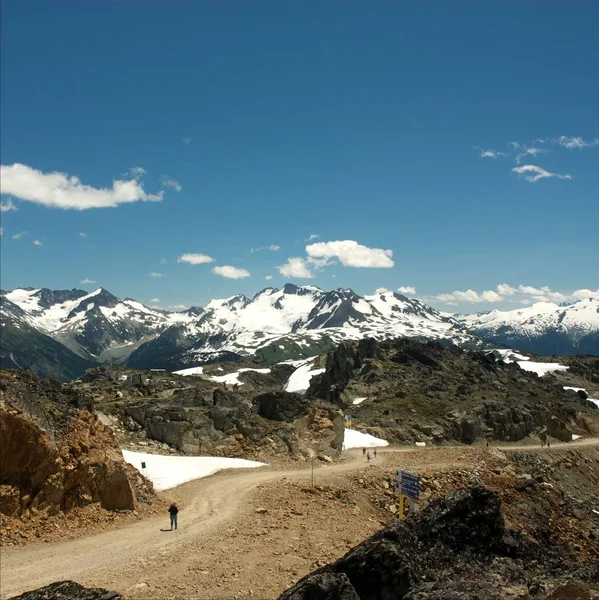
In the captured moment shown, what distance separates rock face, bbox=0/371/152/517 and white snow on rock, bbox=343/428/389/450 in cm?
3347

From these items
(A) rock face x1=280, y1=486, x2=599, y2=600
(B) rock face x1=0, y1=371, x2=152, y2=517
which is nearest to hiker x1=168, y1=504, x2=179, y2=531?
(B) rock face x1=0, y1=371, x2=152, y2=517

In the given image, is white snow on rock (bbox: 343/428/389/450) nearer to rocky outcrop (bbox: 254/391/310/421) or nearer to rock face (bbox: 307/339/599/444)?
rock face (bbox: 307/339/599/444)

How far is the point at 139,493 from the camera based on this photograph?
29203mm

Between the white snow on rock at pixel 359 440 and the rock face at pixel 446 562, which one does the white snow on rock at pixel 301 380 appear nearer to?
the white snow on rock at pixel 359 440

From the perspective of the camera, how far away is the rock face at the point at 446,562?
883cm

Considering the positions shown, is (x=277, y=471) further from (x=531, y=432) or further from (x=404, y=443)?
(x=531, y=432)

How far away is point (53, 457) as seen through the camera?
990 inches

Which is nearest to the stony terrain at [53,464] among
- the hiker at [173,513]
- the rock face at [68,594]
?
the hiker at [173,513]

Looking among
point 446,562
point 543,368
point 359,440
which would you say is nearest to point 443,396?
point 359,440

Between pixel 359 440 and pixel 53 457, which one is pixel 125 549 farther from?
pixel 359 440

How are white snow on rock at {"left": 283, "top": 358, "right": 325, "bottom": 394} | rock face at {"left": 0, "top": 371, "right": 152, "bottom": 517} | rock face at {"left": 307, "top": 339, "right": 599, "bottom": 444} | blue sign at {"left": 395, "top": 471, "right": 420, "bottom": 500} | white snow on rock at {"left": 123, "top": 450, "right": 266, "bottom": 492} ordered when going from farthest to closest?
1. white snow on rock at {"left": 283, "top": 358, "right": 325, "bottom": 394}
2. rock face at {"left": 307, "top": 339, "right": 599, "bottom": 444}
3. white snow on rock at {"left": 123, "top": 450, "right": 266, "bottom": 492}
4. rock face at {"left": 0, "top": 371, "right": 152, "bottom": 517}
5. blue sign at {"left": 395, "top": 471, "right": 420, "bottom": 500}

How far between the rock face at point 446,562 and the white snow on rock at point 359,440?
4683 centimetres

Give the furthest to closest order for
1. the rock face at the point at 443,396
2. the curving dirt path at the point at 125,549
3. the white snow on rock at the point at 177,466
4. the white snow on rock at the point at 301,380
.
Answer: the white snow on rock at the point at 301,380 → the rock face at the point at 443,396 → the white snow on rock at the point at 177,466 → the curving dirt path at the point at 125,549

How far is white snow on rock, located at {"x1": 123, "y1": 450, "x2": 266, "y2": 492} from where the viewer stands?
34.9 m
